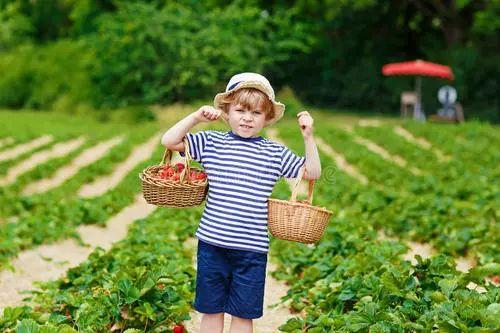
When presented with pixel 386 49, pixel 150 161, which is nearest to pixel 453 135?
pixel 150 161

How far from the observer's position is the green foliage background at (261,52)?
27.5 metres

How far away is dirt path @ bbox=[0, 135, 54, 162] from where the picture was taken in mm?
17211

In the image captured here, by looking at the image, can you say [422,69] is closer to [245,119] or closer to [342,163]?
[342,163]

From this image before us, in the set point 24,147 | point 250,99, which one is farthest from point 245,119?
point 24,147

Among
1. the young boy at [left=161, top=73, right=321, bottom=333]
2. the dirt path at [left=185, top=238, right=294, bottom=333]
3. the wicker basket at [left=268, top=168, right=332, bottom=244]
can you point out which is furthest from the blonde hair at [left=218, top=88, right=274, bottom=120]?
the dirt path at [left=185, top=238, right=294, bottom=333]

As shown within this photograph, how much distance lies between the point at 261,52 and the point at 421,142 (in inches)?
439

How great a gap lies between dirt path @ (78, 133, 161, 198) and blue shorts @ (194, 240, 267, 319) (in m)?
9.23

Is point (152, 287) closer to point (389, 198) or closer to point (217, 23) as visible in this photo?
point (389, 198)

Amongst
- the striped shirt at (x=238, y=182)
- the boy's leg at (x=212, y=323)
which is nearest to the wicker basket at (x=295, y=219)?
the striped shirt at (x=238, y=182)

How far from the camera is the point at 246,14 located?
28609mm

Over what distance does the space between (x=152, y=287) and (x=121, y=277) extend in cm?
43

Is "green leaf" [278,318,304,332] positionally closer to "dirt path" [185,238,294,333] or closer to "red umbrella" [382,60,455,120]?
"dirt path" [185,238,294,333]

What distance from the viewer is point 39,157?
17.3 metres

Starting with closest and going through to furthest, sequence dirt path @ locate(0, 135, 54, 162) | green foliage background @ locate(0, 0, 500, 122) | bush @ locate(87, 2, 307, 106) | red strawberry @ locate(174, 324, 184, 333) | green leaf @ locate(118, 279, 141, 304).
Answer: green leaf @ locate(118, 279, 141, 304), red strawberry @ locate(174, 324, 184, 333), dirt path @ locate(0, 135, 54, 162), bush @ locate(87, 2, 307, 106), green foliage background @ locate(0, 0, 500, 122)
